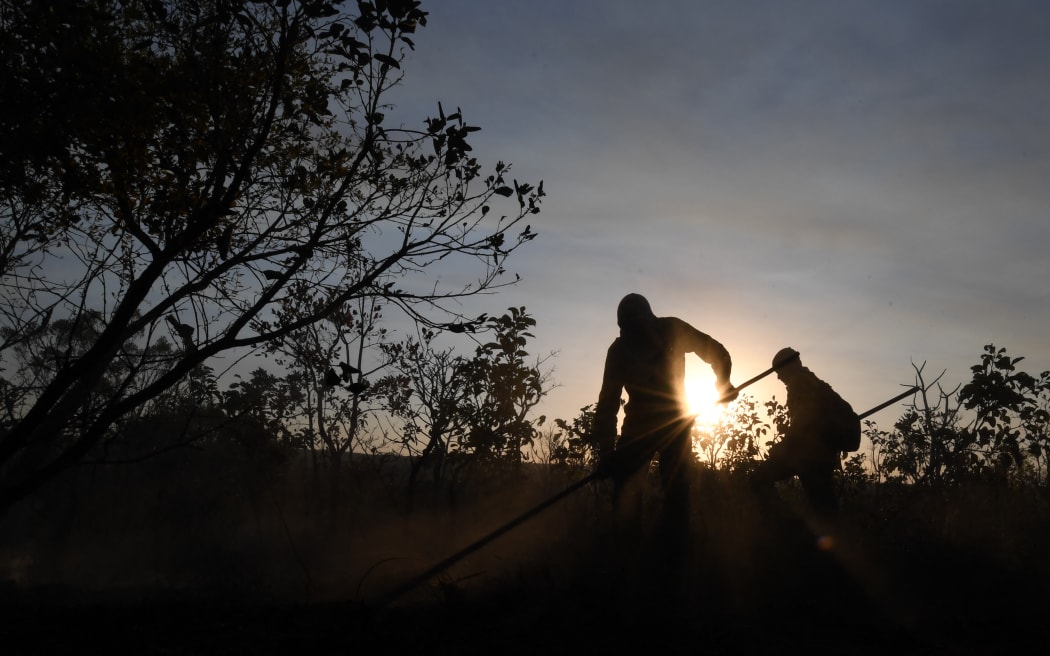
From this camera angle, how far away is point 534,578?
5949 millimetres

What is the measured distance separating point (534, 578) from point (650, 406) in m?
1.77

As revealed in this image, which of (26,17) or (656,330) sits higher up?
(26,17)

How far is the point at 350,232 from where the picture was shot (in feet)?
15.0

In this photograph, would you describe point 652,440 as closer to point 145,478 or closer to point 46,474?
point 46,474

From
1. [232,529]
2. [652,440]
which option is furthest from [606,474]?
[232,529]

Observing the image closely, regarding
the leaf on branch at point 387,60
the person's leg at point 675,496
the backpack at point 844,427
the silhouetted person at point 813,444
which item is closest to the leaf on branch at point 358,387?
the leaf on branch at point 387,60

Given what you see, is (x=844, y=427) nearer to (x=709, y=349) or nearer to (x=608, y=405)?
(x=709, y=349)

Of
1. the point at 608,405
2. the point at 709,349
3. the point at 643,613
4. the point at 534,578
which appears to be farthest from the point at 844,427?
the point at 534,578

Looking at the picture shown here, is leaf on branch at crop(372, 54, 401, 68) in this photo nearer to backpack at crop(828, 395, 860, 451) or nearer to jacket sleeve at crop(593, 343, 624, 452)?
jacket sleeve at crop(593, 343, 624, 452)

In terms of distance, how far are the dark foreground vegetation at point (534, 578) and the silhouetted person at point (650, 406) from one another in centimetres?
39

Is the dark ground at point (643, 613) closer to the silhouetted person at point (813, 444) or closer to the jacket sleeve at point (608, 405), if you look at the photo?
the silhouetted person at point (813, 444)

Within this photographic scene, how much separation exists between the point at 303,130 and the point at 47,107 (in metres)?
1.32

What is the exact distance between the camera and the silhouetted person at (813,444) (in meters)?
7.39

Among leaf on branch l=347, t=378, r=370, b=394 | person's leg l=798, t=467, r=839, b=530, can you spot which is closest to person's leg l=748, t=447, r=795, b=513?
person's leg l=798, t=467, r=839, b=530
